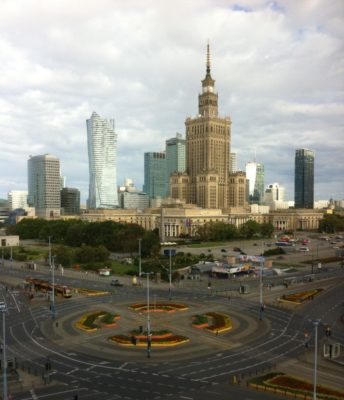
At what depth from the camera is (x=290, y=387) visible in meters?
42.2

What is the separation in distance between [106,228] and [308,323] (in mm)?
115824

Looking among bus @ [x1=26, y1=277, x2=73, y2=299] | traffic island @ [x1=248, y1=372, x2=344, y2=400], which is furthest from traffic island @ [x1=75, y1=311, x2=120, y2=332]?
traffic island @ [x1=248, y1=372, x2=344, y2=400]

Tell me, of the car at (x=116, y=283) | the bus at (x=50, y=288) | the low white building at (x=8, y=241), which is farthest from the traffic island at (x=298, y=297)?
the low white building at (x=8, y=241)

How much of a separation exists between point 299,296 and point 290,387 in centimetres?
4418

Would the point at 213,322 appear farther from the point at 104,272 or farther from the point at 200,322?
the point at 104,272

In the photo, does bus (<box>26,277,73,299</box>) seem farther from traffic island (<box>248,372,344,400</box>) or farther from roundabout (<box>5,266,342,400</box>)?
traffic island (<box>248,372,344,400</box>)

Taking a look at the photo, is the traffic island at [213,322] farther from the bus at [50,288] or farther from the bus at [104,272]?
the bus at [104,272]

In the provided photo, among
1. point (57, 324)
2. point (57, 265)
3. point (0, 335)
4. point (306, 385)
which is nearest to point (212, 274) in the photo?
point (57, 265)

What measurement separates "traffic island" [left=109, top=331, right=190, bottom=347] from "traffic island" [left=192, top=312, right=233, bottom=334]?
5.91m

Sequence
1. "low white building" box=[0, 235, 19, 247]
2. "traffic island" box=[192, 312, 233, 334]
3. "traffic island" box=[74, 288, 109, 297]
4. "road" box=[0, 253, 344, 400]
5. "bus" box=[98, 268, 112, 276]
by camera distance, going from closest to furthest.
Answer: "road" box=[0, 253, 344, 400] → "traffic island" box=[192, 312, 233, 334] → "traffic island" box=[74, 288, 109, 297] → "bus" box=[98, 268, 112, 276] → "low white building" box=[0, 235, 19, 247]

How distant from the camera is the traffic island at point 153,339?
184 feet

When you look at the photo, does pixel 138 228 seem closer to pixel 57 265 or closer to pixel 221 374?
pixel 57 265

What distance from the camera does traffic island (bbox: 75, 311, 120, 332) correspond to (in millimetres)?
64106

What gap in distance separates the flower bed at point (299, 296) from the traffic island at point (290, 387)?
3775 centimetres
